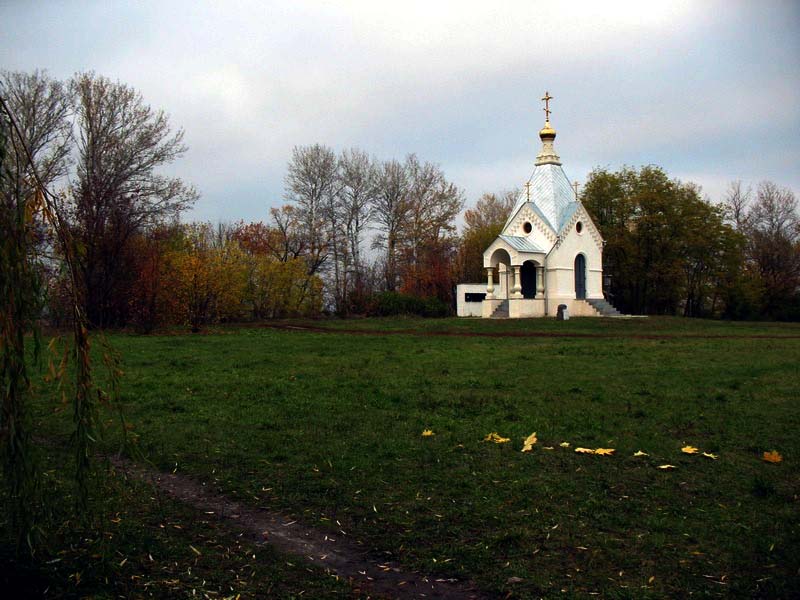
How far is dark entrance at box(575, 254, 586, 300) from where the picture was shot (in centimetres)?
4059

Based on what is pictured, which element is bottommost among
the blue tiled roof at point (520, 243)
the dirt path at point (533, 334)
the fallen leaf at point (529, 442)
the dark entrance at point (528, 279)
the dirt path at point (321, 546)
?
the dirt path at point (321, 546)

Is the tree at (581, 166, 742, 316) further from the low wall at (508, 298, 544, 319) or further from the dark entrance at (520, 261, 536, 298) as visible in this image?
the low wall at (508, 298, 544, 319)

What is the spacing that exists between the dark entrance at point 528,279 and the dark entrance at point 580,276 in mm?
2451

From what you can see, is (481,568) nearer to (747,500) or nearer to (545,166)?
(747,500)

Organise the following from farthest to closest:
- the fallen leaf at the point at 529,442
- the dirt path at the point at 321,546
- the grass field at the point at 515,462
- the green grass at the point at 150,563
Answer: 1. the fallen leaf at the point at 529,442
2. the grass field at the point at 515,462
3. the dirt path at the point at 321,546
4. the green grass at the point at 150,563

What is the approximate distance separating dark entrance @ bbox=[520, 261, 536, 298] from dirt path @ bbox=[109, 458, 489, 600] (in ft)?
116

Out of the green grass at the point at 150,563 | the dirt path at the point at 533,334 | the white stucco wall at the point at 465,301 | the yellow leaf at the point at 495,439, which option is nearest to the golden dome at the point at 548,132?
the white stucco wall at the point at 465,301

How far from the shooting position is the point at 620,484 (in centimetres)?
603

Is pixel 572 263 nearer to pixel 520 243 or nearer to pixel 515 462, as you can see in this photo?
pixel 520 243

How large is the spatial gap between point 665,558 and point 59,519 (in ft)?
13.5

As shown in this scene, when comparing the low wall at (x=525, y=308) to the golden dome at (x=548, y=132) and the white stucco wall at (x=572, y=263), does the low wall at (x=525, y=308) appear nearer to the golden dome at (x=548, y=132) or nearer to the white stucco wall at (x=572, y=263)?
the white stucco wall at (x=572, y=263)

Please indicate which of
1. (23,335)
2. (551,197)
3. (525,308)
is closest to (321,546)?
(23,335)

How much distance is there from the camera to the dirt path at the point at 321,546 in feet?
13.9

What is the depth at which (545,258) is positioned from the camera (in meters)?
39.0
